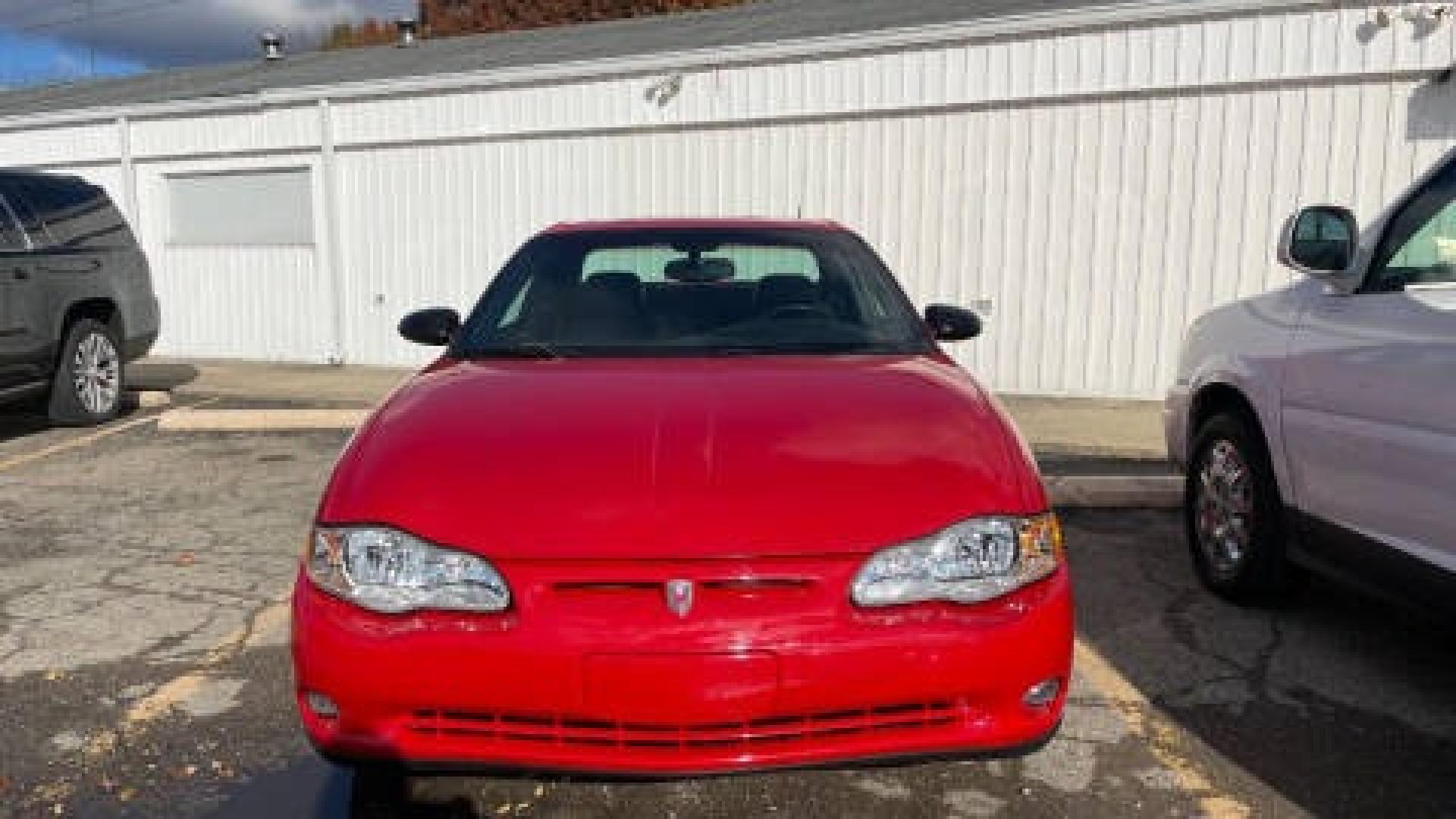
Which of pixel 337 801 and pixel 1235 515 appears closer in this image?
pixel 337 801

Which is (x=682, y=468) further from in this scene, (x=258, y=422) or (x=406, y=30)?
(x=406, y=30)

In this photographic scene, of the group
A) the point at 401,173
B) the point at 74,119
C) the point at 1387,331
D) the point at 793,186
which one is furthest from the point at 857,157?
the point at 74,119

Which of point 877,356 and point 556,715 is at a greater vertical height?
point 877,356

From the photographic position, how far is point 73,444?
767 cm

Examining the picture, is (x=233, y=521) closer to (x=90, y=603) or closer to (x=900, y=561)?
(x=90, y=603)

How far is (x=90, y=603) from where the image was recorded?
445cm

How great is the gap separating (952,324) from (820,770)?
1.99 m

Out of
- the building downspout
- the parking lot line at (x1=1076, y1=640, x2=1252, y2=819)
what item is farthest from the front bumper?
the building downspout

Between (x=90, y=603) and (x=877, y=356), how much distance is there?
334 centimetres

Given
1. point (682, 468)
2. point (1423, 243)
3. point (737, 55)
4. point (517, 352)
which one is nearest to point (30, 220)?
point (737, 55)

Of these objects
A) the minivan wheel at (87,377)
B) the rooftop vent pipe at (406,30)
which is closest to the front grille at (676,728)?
the minivan wheel at (87,377)

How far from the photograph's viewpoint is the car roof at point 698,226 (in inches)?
166

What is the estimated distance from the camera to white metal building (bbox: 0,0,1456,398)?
313 inches

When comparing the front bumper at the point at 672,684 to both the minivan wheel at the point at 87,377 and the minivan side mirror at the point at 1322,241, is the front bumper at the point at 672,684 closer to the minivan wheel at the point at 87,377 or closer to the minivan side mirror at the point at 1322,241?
the minivan side mirror at the point at 1322,241
